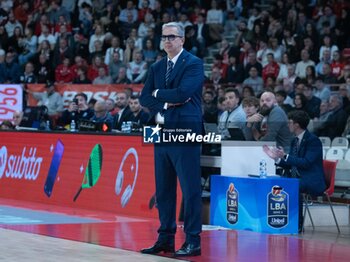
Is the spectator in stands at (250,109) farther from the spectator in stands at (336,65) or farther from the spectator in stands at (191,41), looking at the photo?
the spectator in stands at (191,41)

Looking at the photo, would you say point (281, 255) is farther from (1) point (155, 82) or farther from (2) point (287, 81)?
(2) point (287, 81)

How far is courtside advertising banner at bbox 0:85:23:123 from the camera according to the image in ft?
70.0

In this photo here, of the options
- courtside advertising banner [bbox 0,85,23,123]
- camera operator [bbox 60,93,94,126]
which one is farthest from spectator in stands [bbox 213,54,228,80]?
courtside advertising banner [bbox 0,85,23,123]

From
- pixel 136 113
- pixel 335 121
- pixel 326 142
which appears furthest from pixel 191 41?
pixel 326 142

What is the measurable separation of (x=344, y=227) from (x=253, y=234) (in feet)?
7.73

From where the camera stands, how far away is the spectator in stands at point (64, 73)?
81.7 feet

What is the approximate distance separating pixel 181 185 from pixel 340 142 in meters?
6.82

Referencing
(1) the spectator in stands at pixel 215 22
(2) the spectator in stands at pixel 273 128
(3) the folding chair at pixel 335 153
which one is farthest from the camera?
(1) the spectator in stands at pixel 215 22

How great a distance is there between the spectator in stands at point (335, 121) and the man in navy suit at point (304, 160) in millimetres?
3612

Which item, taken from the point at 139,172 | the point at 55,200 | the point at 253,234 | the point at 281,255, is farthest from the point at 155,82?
the point at 55,200

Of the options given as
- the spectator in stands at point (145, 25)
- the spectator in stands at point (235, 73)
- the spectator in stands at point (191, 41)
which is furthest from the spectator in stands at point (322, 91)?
the spectator in stands at point (145, 25)

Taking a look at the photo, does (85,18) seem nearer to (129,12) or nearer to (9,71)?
(129,12)

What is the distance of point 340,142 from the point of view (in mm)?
15492

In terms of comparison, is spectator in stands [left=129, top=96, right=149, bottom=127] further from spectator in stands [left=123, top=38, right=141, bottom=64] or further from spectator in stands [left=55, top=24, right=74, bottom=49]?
spectator in stands [left=55, top=24, right=74, bottom=49]
